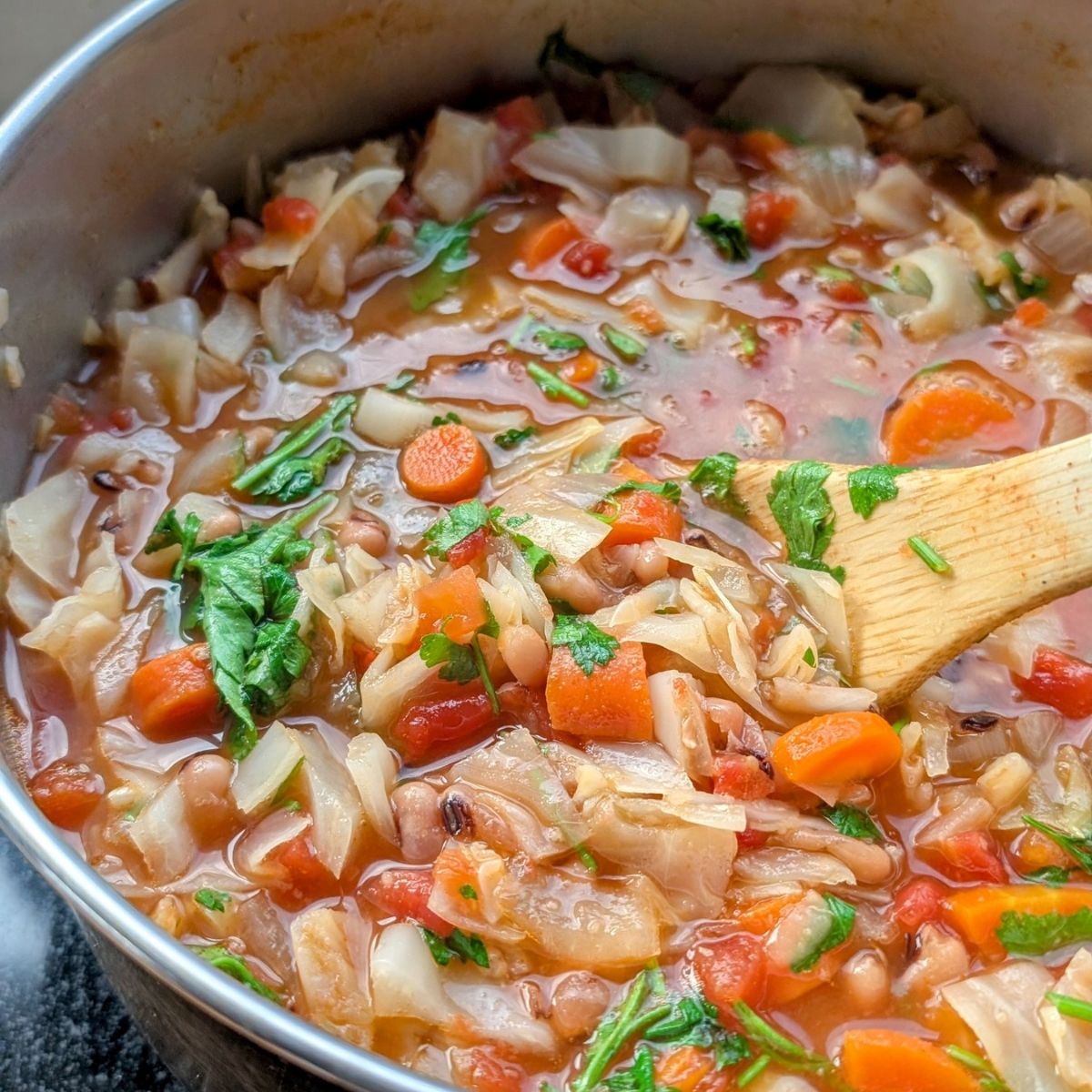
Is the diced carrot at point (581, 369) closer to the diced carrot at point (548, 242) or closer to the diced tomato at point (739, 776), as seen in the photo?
the diced carrot at point (548, 242)

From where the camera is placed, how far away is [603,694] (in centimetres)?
261

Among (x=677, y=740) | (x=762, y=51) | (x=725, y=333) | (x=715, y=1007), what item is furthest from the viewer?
(x=762, y=51)

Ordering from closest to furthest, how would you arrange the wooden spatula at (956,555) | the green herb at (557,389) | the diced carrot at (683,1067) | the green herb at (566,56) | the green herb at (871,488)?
the diced carrot at (683,1067), the wooden spatula at (956,555), the green herb at (871,488), the green herb at (557,389), the green herb at (566,56)

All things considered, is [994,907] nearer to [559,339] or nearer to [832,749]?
[832,749]

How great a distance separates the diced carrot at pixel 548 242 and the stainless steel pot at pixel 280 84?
2.01 ft

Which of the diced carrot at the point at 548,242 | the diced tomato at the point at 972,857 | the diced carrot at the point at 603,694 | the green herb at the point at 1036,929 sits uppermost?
the diced carrot at the point at 548,242

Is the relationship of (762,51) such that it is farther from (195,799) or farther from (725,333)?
(195,799)

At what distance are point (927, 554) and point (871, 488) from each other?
211 mm

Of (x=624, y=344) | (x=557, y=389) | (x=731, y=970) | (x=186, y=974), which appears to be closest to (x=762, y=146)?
(x=624, y=344)

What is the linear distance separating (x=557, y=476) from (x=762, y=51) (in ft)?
5.95

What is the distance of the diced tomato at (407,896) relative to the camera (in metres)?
2.50

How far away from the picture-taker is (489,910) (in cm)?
244

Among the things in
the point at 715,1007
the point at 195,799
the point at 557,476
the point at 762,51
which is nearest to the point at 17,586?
the point at 195,799

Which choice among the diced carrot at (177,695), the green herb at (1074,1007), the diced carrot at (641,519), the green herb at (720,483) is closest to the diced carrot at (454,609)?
the diced carrot at (641,519)
